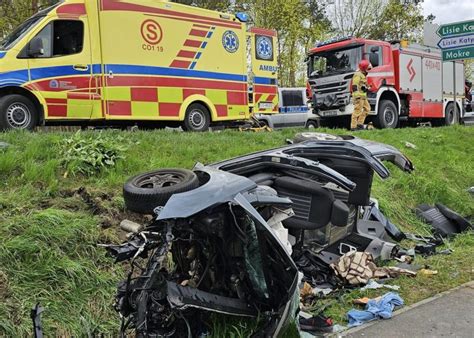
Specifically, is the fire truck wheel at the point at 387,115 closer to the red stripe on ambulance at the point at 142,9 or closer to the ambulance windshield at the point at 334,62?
the ambulance windshield at the point at 334,62

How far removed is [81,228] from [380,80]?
11.4 m

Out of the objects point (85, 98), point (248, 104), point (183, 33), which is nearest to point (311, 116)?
point (248, 104)

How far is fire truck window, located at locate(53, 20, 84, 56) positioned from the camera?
27.3 ft

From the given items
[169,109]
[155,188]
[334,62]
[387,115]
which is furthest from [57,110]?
[387,115]

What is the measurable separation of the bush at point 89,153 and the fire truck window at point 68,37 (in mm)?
3072

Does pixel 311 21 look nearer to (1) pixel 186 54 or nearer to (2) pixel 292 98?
(2) pixel 292 98

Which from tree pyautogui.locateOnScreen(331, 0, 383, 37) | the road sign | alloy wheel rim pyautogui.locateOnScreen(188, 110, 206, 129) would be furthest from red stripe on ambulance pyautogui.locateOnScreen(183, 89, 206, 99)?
tree pyautogui.locateOnScreen(331, 0, 383, 37)

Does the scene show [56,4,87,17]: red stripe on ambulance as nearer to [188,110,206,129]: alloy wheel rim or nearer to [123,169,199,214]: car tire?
[188,110,206,129]: alloy wheel rim

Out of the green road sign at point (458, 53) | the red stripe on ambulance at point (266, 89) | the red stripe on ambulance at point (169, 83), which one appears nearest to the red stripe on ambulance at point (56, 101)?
the red stripe on ambulance at point (169, 83)

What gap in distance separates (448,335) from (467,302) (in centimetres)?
66

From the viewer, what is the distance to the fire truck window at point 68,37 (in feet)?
27.3

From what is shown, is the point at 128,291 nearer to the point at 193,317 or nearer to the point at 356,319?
the point at 193,317

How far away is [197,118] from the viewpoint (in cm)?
1031

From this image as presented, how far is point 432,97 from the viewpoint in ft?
52.3
